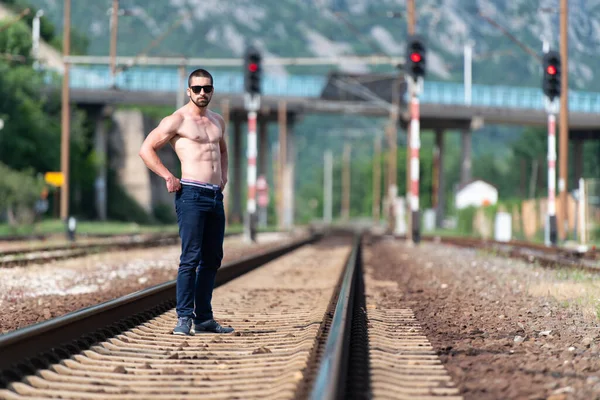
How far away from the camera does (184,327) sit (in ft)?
26.1

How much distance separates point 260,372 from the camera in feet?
19.8

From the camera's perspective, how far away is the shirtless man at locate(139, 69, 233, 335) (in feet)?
26.0

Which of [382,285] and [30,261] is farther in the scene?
[30,261]

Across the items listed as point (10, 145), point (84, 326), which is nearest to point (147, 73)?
point (10, 145)

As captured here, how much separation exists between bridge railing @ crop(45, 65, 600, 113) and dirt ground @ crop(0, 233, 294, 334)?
158ft

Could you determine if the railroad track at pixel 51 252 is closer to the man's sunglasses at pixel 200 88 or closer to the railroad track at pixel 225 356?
the railroad track at pixel 225 356

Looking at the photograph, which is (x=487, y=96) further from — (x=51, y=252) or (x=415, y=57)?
(x=51, y=252)

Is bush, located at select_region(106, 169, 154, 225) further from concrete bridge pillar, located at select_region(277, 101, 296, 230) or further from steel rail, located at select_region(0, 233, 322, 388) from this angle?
steel rail, located at select_region(0, 233, 322, 388)

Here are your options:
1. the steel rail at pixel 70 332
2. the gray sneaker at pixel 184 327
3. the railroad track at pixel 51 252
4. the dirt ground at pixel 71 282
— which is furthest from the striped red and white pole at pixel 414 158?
the gray sneaker at pixel 184 327

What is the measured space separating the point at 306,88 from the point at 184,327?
66553 mm

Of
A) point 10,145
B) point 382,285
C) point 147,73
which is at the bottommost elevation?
point 382,285

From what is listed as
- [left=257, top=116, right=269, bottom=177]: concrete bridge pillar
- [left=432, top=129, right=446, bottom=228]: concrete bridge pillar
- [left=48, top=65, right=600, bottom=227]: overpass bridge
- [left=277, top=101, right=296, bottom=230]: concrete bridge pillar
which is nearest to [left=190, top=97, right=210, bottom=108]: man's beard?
[left=277, top=101, right=296, bottom=230]: concrete bridge pillar

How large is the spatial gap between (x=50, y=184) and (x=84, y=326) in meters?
41.6

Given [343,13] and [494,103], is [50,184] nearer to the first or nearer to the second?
[343,13]
